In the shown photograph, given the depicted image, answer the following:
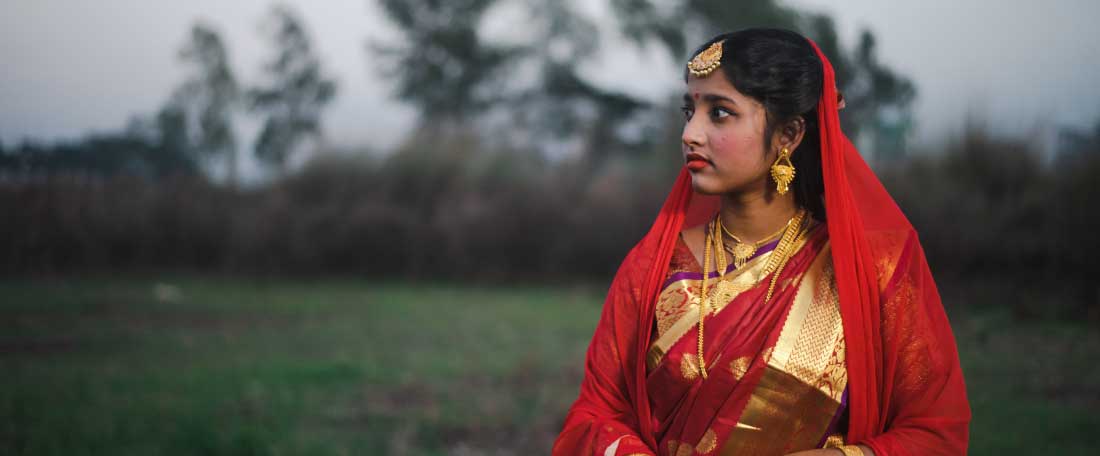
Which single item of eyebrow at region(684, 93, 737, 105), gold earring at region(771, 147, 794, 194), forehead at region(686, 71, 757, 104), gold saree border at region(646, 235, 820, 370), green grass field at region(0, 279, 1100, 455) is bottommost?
green grass field at region(0, 279, 1100, 455)

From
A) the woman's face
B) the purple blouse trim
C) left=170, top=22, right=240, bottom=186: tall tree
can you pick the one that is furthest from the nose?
left=170, top=22, right=240, bottom=186: tall tree

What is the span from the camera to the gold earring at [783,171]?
1.96m

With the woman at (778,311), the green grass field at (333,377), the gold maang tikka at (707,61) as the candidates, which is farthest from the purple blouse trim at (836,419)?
the green grass field at (333,377)

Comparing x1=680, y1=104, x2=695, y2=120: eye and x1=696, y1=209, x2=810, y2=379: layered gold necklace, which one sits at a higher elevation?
x1=680, y1=104, x2=695, y2=120: eye

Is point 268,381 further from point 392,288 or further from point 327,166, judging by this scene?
point 327,166

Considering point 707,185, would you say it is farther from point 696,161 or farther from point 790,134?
point 790,134

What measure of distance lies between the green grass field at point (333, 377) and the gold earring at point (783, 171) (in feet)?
10.2

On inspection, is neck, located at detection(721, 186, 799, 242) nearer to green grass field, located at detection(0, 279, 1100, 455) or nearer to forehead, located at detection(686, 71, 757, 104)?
forehead, located at detection(686, 71, 757, 104)

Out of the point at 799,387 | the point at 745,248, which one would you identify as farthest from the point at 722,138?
the point at 799,387

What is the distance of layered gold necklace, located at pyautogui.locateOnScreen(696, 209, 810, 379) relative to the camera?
1967mm

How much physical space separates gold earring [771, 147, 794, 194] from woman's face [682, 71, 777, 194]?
16 mm

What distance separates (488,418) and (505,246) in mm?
9054

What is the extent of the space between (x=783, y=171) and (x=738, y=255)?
0.75ft

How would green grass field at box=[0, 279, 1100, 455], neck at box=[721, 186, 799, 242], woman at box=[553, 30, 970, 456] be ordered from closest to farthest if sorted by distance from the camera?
woman at box=[553, 30, 970, 456]
neck at box=[721, 186, 799, 242]
green grass field at box=[0, 279, 1100, 455]
